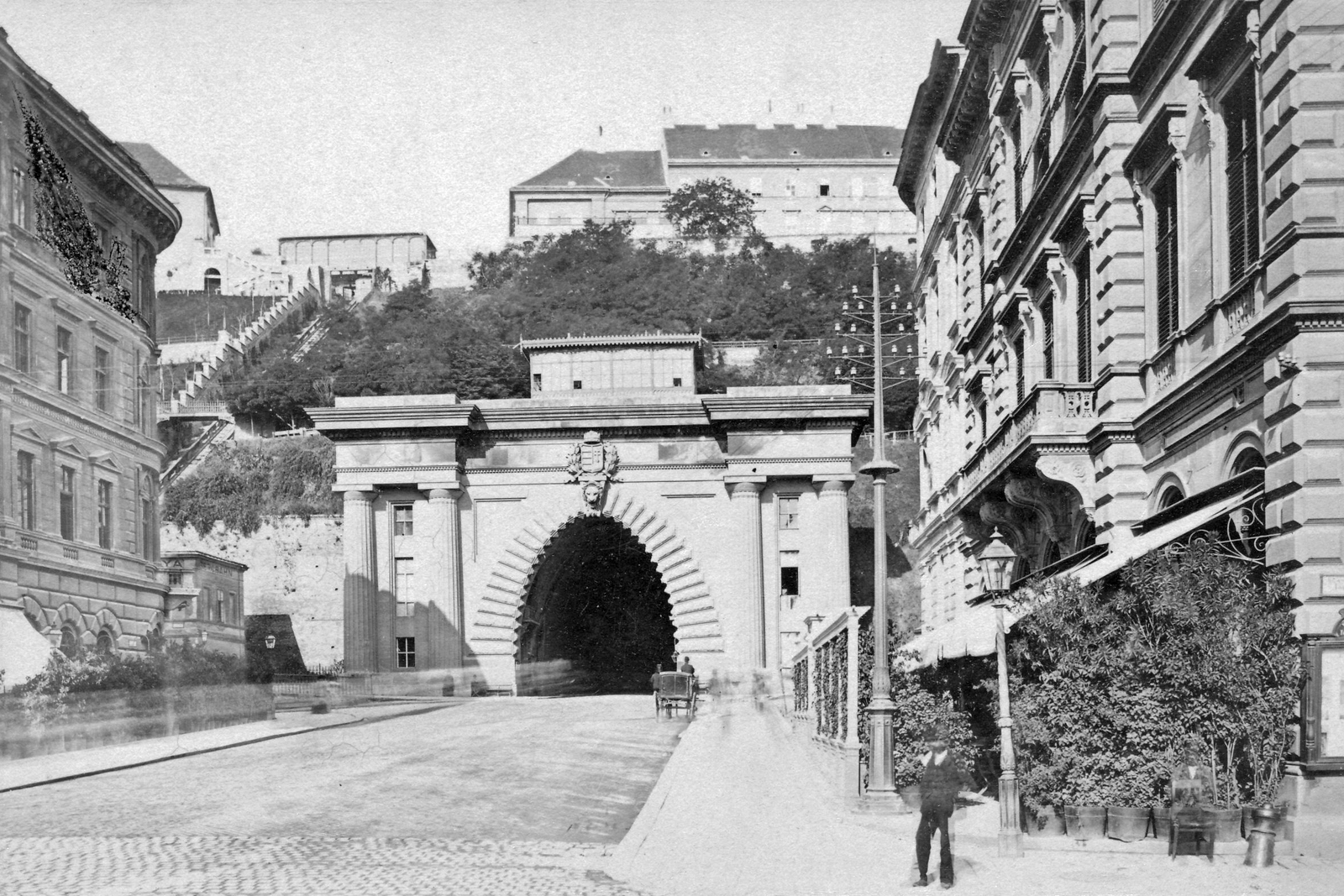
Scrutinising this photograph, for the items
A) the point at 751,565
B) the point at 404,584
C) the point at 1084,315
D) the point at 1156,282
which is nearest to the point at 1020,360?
the point at 1084,315

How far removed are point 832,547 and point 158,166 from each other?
3927 centimetres

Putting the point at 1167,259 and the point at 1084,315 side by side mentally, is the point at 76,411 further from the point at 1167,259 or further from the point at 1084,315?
the point at 1167,259

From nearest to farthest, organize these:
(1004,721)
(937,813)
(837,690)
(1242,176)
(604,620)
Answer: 1. (937,813)
2. (1004,721)
3. (1242,176)
4. (837,690)
5. (604,620)

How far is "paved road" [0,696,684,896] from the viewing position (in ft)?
52.4

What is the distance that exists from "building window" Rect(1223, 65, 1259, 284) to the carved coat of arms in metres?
37.1

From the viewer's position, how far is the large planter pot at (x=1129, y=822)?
18.0m

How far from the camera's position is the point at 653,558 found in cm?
5725

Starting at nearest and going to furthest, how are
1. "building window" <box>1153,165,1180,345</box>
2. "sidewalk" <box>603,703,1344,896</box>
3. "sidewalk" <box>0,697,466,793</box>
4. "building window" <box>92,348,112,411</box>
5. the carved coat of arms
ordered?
"sidewalk" <box>603,703,1344,896</box> → "building window" <box>1153,165,1180,345</box> → "sidewalk" <box>0,697,466,793</box> → "building window" <box>92,348,112,411</box> → the carved coat of arms

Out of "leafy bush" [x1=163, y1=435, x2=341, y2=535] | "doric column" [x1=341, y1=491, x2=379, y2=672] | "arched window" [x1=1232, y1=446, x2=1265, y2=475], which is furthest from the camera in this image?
"leafy bush" [x1=163, y1=435, x2=341, y2=535]

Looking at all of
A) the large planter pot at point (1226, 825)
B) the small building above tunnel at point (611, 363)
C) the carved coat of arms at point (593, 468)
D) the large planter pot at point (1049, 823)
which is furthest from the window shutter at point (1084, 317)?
the small building above tunnel at point (611, 363)

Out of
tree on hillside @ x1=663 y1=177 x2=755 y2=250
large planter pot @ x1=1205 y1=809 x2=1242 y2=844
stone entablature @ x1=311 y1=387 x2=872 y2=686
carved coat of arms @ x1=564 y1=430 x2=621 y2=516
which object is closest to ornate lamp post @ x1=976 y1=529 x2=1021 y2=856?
large planter pot @ x1=1205 y1=809 x2=1242 y2=844

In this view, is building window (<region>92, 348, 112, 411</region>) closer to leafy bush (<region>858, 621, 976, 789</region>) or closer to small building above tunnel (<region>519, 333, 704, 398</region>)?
leafy bush (<region>858, 621, 976, 789</region>)

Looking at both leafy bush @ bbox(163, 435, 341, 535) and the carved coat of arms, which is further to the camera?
leafy bush @ bbox(163, 435, 341, 535)

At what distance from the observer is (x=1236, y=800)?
18.0 meters
